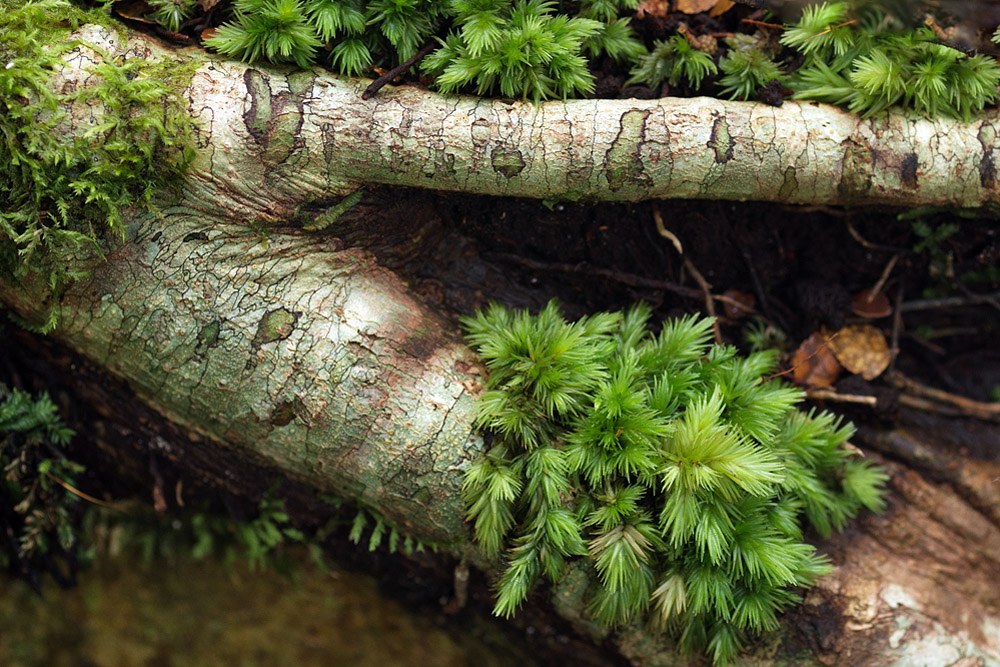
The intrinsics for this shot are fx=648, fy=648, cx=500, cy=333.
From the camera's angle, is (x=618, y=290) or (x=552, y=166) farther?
(x=618, y=290)

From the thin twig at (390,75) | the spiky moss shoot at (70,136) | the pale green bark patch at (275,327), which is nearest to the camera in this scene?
the spiky moss shoot at (70,136)

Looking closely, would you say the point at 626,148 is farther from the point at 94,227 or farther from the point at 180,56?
the point at 94,227

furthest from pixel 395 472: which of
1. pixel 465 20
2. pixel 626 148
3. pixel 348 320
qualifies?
pixel 465 20

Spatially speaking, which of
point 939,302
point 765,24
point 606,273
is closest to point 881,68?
point 765,24

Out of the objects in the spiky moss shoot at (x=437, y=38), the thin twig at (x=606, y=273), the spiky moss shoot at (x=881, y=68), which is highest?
the spiky moss shoot at (x=881, y=68)

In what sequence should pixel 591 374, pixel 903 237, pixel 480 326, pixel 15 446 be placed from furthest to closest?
pixel 903 237
pixel 15 446
pixel 480 326
pixel 591 374

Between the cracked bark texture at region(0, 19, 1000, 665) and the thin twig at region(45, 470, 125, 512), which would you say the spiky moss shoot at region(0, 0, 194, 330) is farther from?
the thin twig at region(45, 470, 125, 512)

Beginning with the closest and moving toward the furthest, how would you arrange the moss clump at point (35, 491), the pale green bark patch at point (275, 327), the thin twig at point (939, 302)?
1. the pale green bark patch at point (275, 327)
2. the moss clump at point (35, 491)
3. the thin twig at point (939, 302)

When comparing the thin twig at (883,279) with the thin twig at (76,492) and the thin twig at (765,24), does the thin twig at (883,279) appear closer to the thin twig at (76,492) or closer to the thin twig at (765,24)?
the thin twig at (765,24)

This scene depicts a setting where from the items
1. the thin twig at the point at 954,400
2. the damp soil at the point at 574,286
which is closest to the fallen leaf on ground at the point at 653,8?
the damp soil at the point at 574,286
